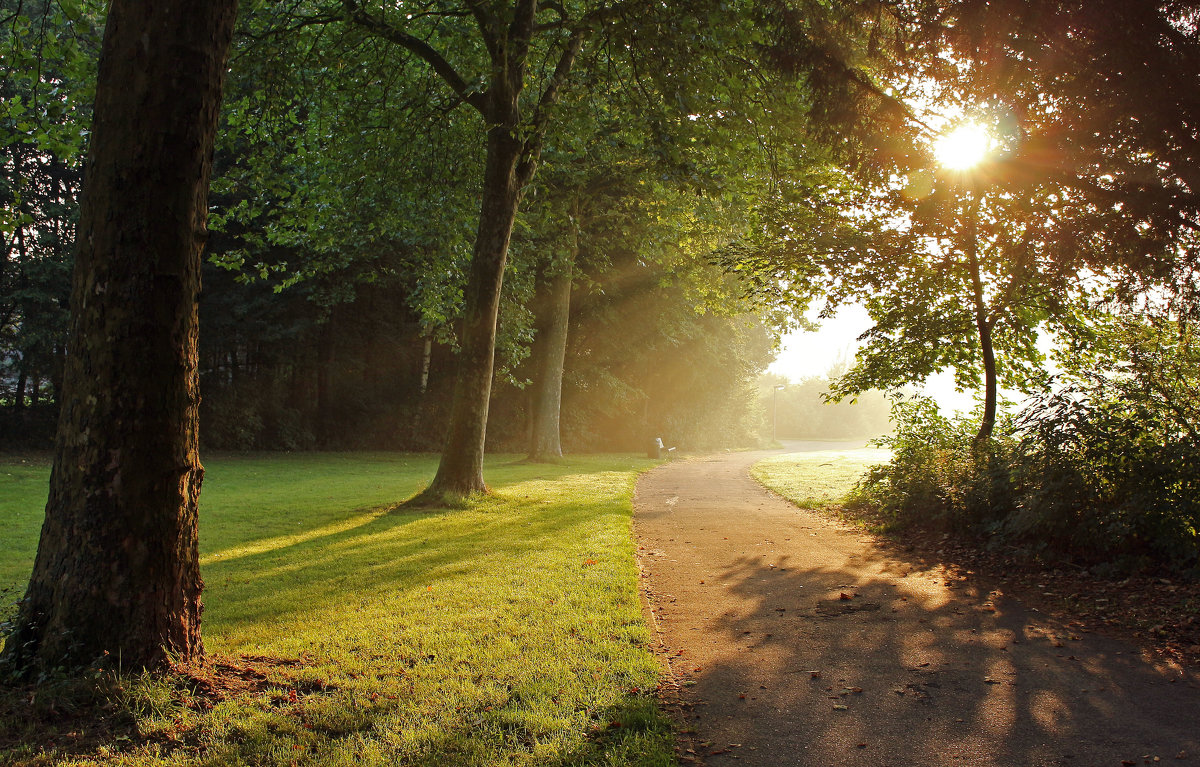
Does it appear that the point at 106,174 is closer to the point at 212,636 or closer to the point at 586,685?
the point at 212,636

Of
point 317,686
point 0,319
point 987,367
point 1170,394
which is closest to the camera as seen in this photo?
point 317,686

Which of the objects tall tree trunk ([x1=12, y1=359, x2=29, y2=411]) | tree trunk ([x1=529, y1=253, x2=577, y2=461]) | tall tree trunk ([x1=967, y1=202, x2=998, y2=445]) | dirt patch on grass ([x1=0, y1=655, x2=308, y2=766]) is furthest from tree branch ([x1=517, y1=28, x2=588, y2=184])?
tall tree trunk ([x1=12, y1=359, x2=29, y2=411])

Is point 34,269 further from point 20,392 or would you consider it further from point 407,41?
point 407,41

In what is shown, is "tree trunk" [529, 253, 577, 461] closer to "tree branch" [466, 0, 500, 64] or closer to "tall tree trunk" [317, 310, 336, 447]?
"tall tree trunk" [317, 310, 336, 447]

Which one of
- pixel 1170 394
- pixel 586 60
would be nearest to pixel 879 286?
pixel 1170 394

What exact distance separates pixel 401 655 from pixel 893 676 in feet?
10.6

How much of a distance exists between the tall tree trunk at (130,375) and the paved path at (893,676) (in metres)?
3.05

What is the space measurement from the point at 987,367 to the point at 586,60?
8298 millimetres

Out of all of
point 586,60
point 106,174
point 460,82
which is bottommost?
point 106,174

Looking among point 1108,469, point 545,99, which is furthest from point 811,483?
point 545,99

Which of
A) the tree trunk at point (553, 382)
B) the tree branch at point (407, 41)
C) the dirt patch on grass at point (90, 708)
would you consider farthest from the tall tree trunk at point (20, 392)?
the dirt patch on grass at point (90, 708)

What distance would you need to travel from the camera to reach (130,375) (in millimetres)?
3805

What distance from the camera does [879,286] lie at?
12.6 meters

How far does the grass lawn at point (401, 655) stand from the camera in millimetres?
3369
